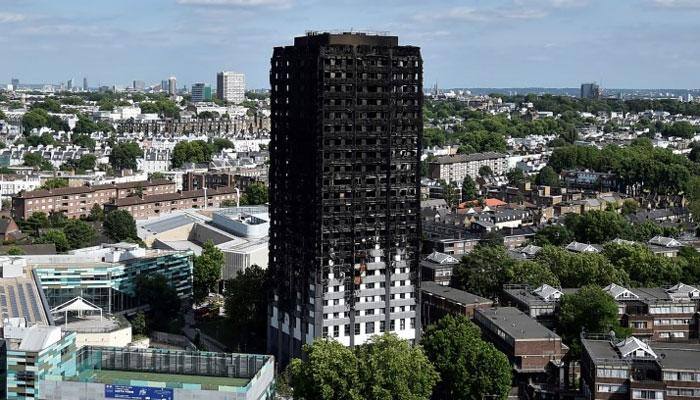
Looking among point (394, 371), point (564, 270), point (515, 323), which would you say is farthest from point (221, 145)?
point (394, 371)

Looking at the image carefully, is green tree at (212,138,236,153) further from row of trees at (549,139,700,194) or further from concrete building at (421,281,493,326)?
concrete building at (421,281,493,326)

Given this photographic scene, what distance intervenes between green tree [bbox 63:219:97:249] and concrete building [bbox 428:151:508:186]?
128ft

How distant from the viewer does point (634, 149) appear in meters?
97.1

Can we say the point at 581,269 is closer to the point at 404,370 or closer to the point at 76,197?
the point at 404,370

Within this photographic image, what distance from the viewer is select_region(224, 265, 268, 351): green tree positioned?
41062 mm

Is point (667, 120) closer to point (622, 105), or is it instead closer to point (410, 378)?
point (622, 105)

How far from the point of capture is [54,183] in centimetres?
7706

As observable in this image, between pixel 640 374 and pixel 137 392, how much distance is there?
14804 millimetres

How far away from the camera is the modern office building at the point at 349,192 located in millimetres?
36812

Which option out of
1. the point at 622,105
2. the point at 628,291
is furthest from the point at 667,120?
the point at 628,291

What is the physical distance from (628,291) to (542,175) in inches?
1792

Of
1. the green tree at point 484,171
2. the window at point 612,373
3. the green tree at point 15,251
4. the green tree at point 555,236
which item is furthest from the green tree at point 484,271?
the green tree at point 484,171

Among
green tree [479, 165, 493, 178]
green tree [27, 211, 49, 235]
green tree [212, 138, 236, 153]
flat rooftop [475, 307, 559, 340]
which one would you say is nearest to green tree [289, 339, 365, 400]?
flat rooftop [475, 307, 559, 340]

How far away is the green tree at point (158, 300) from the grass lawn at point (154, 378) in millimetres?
14743
